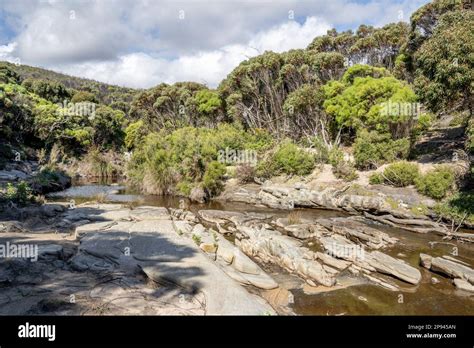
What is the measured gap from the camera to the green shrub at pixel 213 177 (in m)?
25.5

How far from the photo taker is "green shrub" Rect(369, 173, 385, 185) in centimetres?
2184

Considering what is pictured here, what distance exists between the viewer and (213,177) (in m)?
25.6

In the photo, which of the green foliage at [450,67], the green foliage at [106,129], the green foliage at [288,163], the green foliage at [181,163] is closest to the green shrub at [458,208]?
the green foliage at [450,67]

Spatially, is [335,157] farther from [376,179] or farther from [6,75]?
[6,75]

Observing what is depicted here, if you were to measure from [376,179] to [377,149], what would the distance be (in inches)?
127

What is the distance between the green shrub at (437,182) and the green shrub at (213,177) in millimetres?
14087

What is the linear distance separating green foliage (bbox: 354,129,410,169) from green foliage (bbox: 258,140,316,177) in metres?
3.83

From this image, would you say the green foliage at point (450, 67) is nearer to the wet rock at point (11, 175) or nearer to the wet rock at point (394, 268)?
the wet rock at point (394, 268)

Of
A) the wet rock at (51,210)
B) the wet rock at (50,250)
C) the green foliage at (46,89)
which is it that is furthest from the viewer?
the green foliage at (46,89)

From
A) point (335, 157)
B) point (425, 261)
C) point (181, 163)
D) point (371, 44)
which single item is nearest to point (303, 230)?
point (425, 261)

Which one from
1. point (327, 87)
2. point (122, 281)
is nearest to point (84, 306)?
point (122, 281)

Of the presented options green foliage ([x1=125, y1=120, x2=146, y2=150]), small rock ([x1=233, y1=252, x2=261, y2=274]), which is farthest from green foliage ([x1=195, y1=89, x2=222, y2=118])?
small rock ([x1=233, y1=252, x2=261, y2=274])

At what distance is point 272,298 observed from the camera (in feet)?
30.6

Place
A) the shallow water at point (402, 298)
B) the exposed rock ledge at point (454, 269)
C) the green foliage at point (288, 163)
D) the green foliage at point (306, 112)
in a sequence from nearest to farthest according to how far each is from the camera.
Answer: the shallow water at point (402, 298) < the exposed rock ledge at point (454, 269) < the green foliage at point (288, 163) < the green foliage at point (306, 112)
